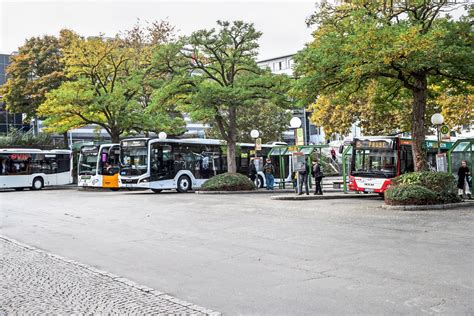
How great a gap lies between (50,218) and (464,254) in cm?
1265

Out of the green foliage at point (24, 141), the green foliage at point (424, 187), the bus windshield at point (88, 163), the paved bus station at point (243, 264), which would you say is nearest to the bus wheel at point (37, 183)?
the bus windshield at point (88, 163)

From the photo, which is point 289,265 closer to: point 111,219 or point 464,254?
point 464,254

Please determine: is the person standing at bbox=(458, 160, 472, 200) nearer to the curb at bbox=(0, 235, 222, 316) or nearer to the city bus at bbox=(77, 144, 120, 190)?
the curb at bbox=(0, 235, 222, 316)

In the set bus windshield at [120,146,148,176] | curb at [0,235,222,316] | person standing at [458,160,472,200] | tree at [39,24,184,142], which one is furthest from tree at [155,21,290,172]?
curb at [0,235,222,316]

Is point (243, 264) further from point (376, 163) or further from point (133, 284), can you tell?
point (376, 163)

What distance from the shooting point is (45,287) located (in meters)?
7.68

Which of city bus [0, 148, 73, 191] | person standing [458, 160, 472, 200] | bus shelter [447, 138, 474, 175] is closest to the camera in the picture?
person standing [458, 160, 472, 200]

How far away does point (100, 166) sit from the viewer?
36.7 m

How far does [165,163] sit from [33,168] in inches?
572

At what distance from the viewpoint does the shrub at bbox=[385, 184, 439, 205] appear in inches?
684

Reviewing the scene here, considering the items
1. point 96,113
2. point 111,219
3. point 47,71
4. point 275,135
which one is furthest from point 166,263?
point 275,135

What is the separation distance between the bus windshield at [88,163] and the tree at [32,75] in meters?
11.4

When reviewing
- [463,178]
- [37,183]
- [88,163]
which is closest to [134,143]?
[88,163]

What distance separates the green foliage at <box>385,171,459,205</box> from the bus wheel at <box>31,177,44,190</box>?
97.2ft
